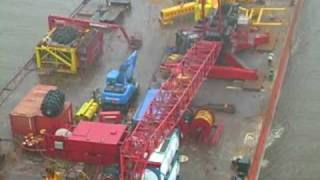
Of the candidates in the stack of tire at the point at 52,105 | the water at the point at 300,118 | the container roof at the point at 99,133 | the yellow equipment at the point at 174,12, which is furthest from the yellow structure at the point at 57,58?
the water at the point at 300,118

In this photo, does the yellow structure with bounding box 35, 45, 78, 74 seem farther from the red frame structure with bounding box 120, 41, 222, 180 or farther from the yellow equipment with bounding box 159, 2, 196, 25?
the yellow equipment with bounding box 159, 2, 196, 25

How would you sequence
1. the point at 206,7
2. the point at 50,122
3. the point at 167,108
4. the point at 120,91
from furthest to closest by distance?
the point at 206,7 < the point at 120,91 < the point at 50,122 < the point at 167,108

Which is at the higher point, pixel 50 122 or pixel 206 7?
pixel 206 7

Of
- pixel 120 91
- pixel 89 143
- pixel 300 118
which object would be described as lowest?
pixel 300 118

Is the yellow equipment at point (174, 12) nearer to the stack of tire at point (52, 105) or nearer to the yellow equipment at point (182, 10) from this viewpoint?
the yellow equipment at point (182, 10)

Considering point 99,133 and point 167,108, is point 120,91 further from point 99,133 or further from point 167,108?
point 167,108

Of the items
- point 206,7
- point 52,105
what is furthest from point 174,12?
point 52,105

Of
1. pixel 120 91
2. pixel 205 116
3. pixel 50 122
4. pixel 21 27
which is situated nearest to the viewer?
pixel 50 122

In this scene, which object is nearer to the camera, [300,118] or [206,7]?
[300,118]
